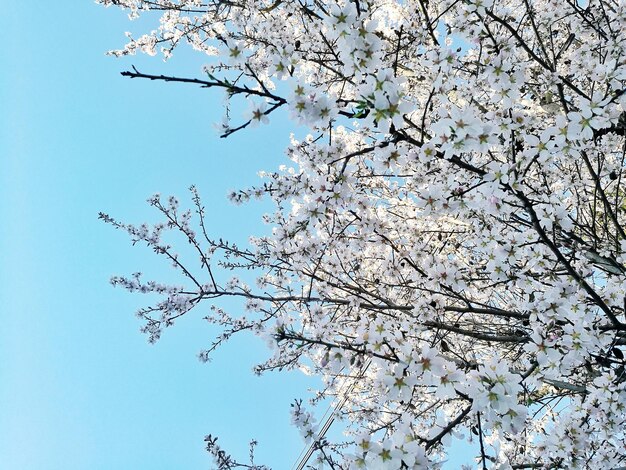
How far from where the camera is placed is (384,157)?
2.31 m

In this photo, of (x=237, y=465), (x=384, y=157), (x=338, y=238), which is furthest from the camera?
→ (x=338, y=238)

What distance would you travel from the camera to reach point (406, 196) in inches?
208

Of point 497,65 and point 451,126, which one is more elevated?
point 497,65

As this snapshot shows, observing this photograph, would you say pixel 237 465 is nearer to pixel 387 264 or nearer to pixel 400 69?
pixel 387 264

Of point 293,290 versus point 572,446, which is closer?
point 572,446

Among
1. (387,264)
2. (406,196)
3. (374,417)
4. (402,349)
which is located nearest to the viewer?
(402,349)

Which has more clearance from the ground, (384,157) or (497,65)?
(497,65)

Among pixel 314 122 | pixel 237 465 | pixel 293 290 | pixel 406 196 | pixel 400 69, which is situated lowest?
pixel 237 465

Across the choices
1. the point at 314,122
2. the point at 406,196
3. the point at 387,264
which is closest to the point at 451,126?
the point at 314,122

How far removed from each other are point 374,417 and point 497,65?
11.6ft

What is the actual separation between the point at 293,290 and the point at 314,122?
229 centimetres

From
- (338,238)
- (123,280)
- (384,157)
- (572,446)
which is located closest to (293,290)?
(338,238)

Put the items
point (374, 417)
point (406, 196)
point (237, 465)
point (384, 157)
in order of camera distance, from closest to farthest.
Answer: point (384, 157) → point (237, 465) → point (374, 417) → point (406, 196)

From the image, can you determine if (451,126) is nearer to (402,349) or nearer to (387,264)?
(402,349)
